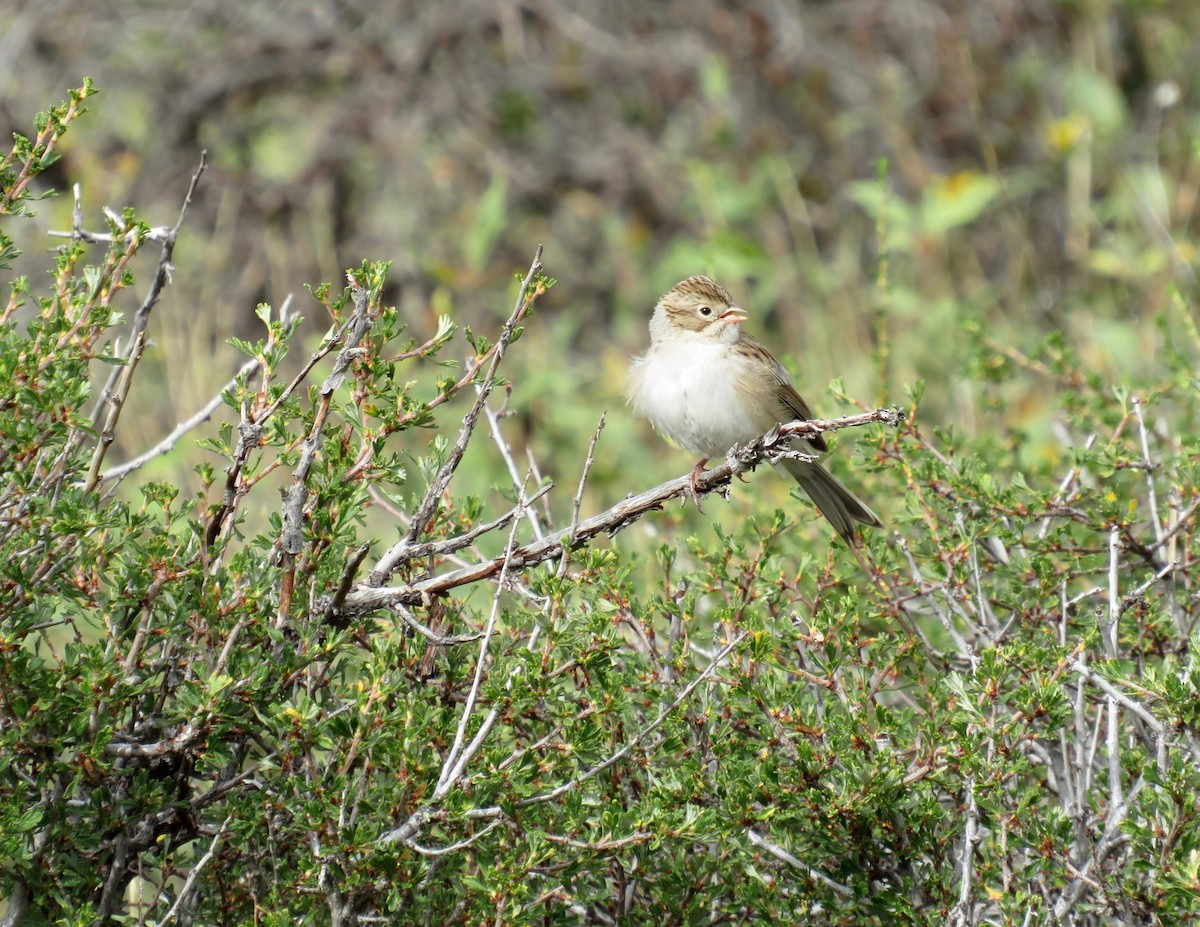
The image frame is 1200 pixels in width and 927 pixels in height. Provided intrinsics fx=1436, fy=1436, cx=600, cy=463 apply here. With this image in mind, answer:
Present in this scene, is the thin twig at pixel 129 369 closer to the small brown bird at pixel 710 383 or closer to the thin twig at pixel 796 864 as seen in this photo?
the thin twig at pixel 796 864

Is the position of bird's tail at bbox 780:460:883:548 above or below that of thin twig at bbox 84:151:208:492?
below

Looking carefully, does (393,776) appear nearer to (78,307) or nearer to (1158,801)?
(78,307)

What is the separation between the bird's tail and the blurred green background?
4.25m

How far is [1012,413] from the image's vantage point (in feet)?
23.3

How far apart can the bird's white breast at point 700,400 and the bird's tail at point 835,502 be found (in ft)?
1.18

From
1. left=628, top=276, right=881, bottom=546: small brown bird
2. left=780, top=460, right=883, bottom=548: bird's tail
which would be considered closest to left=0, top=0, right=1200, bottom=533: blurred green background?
left=628, top=276, right=881, bottom=546: small brown bird

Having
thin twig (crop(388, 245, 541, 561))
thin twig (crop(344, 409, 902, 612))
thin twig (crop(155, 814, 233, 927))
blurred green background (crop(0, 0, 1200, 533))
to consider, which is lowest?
blurred green background (crop(0, 0, 1200, 533))

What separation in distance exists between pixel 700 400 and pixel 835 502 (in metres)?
0.70

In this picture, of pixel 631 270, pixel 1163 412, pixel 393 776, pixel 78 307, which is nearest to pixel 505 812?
pixel 393 776

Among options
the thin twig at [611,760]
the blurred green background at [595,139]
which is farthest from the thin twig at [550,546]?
the blurred green background at [595,139]

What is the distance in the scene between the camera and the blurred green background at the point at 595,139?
8.59m

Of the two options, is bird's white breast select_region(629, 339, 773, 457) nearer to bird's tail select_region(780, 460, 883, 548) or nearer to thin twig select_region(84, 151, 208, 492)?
bird's tail select_region(780, 460, 883, 548)

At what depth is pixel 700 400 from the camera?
4398 mm

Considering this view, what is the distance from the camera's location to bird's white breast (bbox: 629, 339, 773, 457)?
4391 mm
